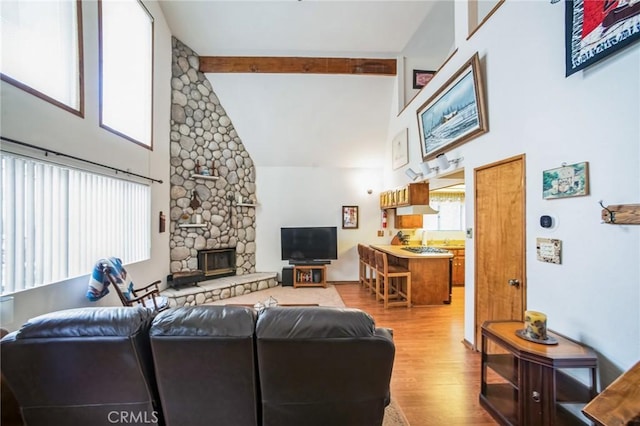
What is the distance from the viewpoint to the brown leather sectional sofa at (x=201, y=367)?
140 cm

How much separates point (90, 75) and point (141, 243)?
232cm

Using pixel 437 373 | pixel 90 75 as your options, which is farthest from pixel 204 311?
pixel 90 75

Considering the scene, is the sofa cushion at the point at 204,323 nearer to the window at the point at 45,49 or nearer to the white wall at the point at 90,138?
the white wall at the point at 90,138

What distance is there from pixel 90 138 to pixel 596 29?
4502 mm

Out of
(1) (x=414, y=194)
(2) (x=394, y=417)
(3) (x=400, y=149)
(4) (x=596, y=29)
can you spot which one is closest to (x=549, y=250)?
(4) (x=596, y=29)

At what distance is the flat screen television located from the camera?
615cm

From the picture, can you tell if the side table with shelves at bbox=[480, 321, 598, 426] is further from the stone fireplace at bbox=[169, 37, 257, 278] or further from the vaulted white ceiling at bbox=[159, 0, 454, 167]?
the stone fireplace at bbox=[169, 37, 257, 278]

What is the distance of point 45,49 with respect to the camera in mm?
2516

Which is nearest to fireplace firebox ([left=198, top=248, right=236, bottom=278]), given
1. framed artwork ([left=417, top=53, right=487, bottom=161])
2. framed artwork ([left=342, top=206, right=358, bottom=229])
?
framed artwork ([left=342, top=206, right=358, bottom=229])

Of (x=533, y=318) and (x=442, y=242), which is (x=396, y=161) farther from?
(x=533, y=318)

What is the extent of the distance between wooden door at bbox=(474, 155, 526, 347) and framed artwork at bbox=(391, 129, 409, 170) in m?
2.29

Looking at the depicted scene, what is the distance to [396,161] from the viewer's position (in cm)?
565

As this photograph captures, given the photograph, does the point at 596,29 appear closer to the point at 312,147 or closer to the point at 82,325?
the point at 82,325

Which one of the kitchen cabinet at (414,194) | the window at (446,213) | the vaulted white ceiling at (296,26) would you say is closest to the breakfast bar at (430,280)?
the kitchen cabinet at (414,194)
